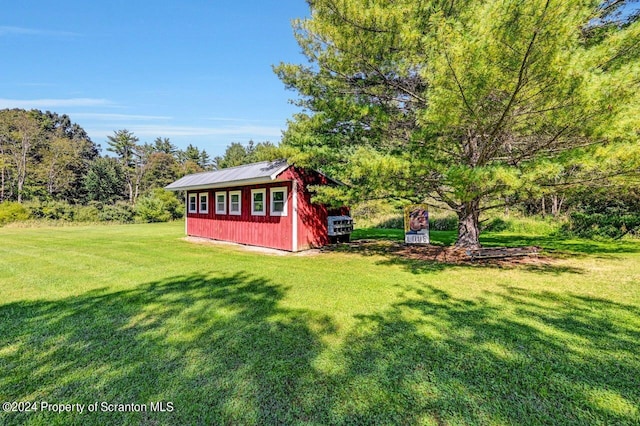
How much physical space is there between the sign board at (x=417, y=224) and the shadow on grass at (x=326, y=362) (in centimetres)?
536

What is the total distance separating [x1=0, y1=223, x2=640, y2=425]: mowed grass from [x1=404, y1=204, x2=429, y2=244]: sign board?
3.78 metres

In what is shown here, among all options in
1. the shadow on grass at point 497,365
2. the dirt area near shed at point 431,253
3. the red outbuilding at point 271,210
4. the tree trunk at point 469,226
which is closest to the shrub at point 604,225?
the dirt area near shed at point 431,253

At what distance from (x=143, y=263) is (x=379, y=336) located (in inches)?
253

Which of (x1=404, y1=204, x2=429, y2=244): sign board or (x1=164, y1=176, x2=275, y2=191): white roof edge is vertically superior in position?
(x1=164, y1=176, x2=275, y2=191): white roof edge

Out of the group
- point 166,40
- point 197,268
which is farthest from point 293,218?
point 166,40

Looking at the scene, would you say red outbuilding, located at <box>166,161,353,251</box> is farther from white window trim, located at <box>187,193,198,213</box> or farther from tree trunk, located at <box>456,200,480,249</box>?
tree trunk, located at <box>456,200,480,249</box>

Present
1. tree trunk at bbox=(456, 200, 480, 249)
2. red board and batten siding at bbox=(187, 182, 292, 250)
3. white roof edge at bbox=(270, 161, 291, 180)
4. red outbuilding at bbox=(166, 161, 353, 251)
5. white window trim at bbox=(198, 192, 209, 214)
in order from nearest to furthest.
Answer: tree trunk at bbox=(456, 200, 480, 249), white roof edge at bbox=(270, 161, 291, 180), red outbuilding at bbox=(166, 161, 353, 251), red board and batten siding at bbox=(187, 182, 292, 250), white window trim at bbox=(198, 192, 209, 214)

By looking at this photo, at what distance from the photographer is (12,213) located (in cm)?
2145

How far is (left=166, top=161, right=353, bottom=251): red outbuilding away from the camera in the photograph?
30.1ft

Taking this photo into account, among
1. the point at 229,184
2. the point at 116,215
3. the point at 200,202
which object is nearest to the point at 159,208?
the point at 116,215

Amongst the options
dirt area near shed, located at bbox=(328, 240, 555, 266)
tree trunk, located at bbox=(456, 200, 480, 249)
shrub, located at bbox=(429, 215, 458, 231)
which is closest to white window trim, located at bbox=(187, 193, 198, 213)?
dirt area near shed, located at bbox=(328, 240, 555, 266)

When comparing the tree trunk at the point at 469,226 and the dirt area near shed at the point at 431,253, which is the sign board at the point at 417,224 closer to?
the dirt area near shed at the point at 431,253

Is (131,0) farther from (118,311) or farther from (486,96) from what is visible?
(486,96)

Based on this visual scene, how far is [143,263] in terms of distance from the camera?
7.30 m
